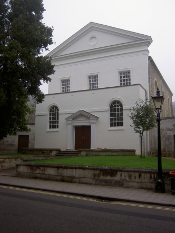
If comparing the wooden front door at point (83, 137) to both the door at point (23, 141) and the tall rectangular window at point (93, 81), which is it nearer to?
the tall rectangular window at point (93, 81)

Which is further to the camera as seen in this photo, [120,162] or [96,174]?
[120,162]

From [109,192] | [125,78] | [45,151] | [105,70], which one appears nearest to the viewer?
[109,192]

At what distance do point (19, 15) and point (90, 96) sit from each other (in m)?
9.27

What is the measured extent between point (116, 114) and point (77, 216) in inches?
617

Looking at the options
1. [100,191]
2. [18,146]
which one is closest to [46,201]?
[100,191]

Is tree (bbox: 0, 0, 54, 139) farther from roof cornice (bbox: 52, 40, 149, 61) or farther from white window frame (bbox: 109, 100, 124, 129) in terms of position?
roof cornice (bbox: 52, 40, 149, 61)

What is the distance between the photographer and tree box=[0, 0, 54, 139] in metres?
14.2

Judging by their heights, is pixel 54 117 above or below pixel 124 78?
below

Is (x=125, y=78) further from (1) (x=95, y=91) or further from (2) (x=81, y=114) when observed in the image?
(2) (x=81, y=114)

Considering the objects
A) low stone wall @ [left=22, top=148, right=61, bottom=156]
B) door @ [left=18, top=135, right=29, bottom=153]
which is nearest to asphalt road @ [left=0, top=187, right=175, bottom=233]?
low stone wall @ [left=22, top=148, right=61, bottom=156]

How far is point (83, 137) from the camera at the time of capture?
22.1 meters

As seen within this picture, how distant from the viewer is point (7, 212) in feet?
19.7

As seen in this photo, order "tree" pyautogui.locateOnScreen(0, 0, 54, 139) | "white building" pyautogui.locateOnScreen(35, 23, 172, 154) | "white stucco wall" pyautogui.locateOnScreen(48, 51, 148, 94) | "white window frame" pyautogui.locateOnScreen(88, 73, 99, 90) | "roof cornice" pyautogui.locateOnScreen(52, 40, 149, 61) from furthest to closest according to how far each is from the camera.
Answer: "white window frame" pyautogui.locateOnScreen(88, 73, 99, 90) → "roof cornice" pyautogui.locateOnScreen(52, 40, 149, 61) → "white stucco wall" pyautogui.locateOnScreen(48, 51, 148, 94) → "white building" pyautogui.locateOnScreen(35, 23, 172, 154) → "tree" pyautogui.locateOnScreen(0, 0, 54, 139)

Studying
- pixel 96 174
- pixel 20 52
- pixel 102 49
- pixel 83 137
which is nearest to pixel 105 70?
pixel 102 49
